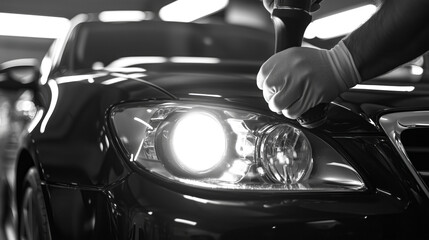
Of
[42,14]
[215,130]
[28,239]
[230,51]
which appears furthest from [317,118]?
[42,14]

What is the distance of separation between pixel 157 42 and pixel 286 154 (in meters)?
1.66

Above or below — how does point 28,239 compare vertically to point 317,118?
below

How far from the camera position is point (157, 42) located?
3.01 meters

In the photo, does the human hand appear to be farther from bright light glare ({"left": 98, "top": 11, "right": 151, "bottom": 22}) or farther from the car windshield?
bright light glare ({"left": 98, "top": 11, "right": 151, "bottom": 22})

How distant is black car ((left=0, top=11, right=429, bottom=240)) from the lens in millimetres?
1336

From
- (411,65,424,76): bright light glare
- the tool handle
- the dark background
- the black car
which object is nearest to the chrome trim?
the black car

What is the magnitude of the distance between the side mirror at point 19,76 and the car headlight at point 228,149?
47.5 inches

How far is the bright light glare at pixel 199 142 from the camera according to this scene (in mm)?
1450

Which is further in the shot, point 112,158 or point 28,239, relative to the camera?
point 28,239

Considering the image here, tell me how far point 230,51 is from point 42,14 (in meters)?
16.1

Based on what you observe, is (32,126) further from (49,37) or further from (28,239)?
(49,37)

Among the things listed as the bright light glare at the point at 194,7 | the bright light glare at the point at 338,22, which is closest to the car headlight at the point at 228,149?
the bright light glare at the point at 338,22

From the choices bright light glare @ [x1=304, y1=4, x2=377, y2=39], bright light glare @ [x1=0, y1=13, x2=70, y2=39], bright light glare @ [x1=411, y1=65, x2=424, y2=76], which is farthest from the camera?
bright light glare @ [x1=0, y1=13, x2=70, y2=39]

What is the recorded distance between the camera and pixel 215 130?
1.48 meters
